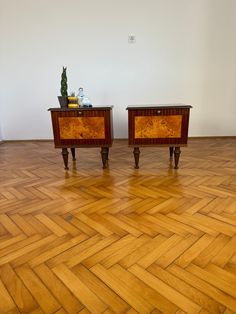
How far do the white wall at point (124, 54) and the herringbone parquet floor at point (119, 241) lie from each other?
1.75 m

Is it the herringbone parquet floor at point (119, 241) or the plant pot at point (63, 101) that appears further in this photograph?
the plant pot at point (63, 101)

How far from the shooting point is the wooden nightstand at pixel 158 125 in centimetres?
228

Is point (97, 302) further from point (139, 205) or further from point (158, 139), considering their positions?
point (158, 139)

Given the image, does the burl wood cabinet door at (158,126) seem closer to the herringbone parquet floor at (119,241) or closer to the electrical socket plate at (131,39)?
the herringbone parquet floor at (119,241)

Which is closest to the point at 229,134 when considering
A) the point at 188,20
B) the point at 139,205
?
the point at 188,20

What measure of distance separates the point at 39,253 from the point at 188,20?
3.77m

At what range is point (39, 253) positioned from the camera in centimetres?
123

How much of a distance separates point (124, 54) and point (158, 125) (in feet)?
6.37

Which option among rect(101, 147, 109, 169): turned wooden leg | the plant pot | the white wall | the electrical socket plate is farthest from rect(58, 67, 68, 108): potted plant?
the electrical socket plate

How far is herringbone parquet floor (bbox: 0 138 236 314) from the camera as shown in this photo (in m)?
0.95

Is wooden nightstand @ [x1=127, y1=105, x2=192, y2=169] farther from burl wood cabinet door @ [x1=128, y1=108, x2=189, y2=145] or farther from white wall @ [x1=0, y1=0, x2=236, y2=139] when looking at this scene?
white wall @ [x1=0, y1=0, x2=236, y2=139]

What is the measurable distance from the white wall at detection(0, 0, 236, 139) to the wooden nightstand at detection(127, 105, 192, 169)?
1.67m

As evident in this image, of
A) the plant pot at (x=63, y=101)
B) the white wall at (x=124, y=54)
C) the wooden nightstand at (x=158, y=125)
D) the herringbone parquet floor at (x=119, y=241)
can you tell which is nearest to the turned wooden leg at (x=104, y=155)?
the herringbone parquet floor at (x=119, y=241)

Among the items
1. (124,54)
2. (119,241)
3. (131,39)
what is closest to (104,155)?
(119,241)
